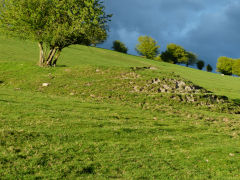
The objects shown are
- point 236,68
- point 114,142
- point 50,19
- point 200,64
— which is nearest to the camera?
point 114,142

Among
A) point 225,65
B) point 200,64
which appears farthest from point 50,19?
point 200,64

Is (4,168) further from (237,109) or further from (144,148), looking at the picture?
(237,109)

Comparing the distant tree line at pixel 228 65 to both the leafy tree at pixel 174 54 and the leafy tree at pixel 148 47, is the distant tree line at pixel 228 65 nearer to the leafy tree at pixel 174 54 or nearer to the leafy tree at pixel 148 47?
the leafy tree at pixel 174 54

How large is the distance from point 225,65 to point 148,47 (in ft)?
194

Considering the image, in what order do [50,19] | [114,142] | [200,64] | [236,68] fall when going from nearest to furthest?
[114,142], [50,19], [236,68], [200,64]

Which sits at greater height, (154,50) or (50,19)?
(154,50)

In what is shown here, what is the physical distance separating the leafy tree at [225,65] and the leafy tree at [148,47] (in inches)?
1962

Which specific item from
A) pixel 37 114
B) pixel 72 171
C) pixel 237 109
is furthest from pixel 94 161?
pixel 237 109

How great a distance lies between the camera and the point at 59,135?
13078 mm

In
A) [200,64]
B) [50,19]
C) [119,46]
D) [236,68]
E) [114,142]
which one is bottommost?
[114,142]

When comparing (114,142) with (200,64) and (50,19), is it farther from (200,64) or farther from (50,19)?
(200,64)

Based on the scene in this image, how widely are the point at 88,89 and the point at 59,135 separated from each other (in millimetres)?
17873

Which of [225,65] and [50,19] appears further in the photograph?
[225,65]

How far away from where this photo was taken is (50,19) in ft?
134
